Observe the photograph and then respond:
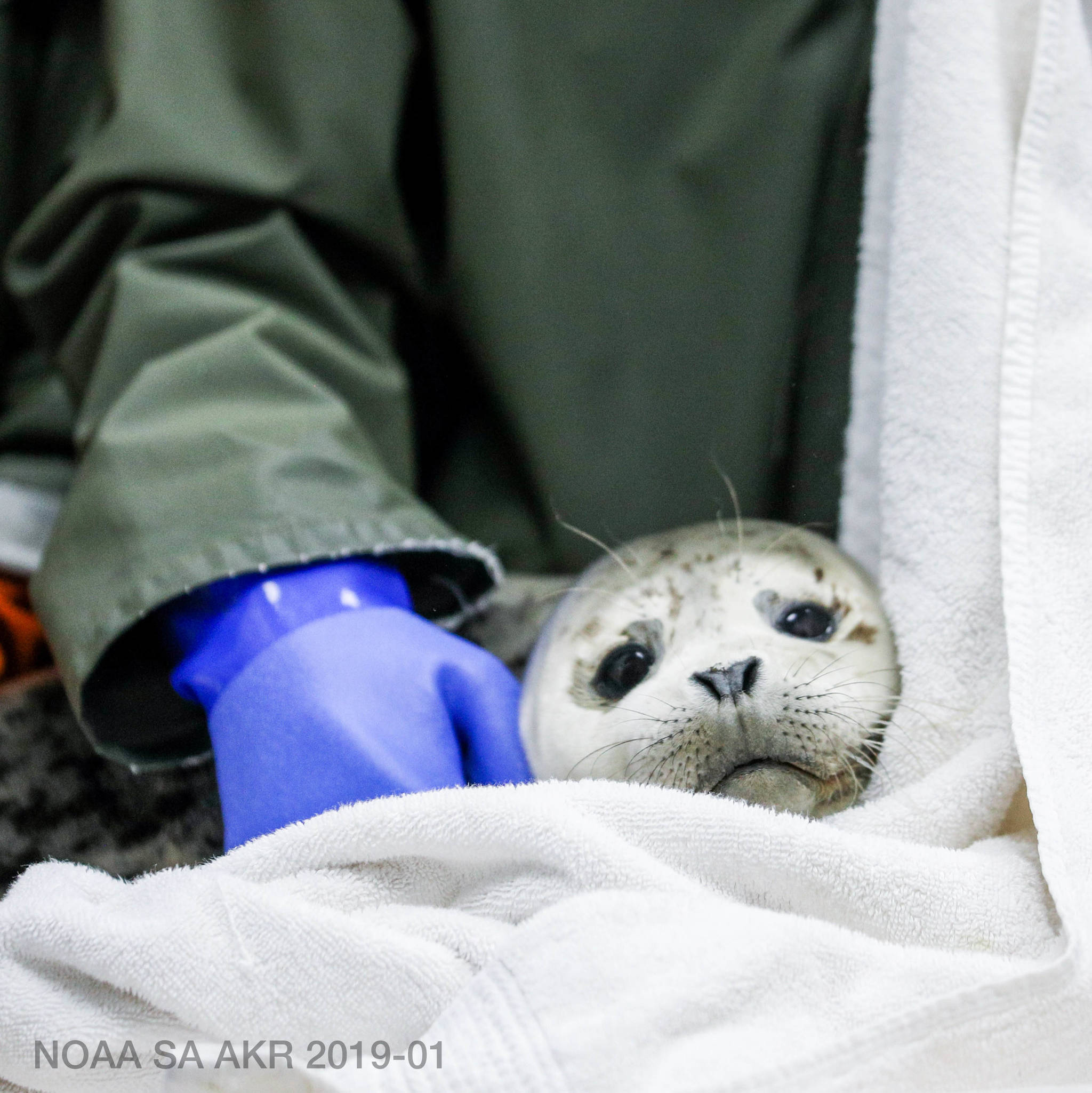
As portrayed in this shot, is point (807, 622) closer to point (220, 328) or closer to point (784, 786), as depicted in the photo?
point (784, 786)

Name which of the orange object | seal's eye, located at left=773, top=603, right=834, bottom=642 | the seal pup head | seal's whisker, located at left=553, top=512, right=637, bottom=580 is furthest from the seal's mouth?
the orange object

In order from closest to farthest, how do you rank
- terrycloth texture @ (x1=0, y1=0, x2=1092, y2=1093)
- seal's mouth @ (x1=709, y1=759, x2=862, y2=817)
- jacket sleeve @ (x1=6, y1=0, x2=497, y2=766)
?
terrycloth texture @ (x1=0, y1=0, x2=1092, y2=1093) < seal's mouth @ (x1=709, y1=759, x2=862, y2=817) < jacket sleeve @ (x1=6, y1=0, x2=497, y2=766)

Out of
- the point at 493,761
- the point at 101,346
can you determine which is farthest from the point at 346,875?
the point at 101,346

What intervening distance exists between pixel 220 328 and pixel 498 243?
0.31m

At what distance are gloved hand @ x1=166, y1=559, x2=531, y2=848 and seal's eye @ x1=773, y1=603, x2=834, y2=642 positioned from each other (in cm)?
26

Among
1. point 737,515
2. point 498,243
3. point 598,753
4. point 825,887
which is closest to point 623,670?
point 598,753

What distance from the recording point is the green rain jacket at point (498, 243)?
3.64ft

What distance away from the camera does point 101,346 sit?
113 cm

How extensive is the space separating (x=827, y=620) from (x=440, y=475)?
1.92ft

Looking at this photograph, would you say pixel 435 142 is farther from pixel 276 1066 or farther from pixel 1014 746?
pixel 276 1066

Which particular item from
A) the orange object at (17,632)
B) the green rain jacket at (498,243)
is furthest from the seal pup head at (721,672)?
the orange object at (17,632)

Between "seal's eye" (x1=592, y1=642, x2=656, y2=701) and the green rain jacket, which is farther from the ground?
the green rain jacket

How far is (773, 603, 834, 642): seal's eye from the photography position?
38.9 inches

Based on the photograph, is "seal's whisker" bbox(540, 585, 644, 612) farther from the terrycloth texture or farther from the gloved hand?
the terrycloth texture
